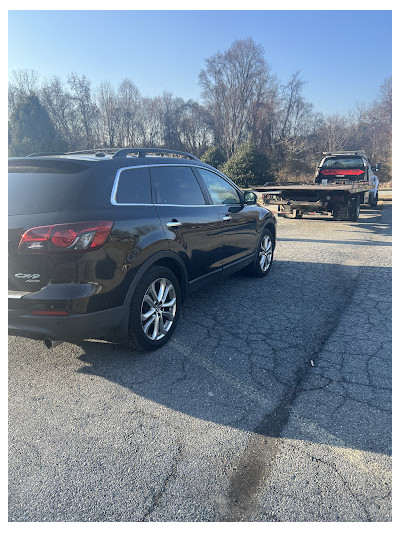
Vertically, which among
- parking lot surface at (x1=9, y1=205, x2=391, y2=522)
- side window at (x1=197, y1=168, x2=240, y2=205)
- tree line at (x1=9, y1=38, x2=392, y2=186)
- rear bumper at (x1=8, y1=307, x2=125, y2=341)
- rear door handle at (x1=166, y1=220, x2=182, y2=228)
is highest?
tree line at (x1=9, y1=38, x2=392, y2=186)

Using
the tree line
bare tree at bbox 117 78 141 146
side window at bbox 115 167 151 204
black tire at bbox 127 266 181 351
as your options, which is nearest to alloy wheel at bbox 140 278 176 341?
black tire at bbox 127 266 181 351

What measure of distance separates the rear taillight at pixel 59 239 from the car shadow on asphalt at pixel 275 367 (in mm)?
1113

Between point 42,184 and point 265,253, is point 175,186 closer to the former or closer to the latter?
point 42,184

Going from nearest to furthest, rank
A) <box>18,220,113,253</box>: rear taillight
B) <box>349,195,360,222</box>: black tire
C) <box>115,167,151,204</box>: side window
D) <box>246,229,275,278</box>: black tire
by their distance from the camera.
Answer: <box>18,220,113,253</box>: rear taillight → <box>115,167,151,204</box>: side window → <box>246,229,275,278</box>: black tire → <box>349,195,360,222</box>: black tire

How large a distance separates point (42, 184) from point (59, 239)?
567 mm

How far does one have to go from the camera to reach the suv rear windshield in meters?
2.76

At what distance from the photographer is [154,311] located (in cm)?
334

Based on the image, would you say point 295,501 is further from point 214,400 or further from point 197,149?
point 197,149

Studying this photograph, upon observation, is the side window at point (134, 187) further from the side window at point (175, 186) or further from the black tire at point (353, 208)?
the black tire at point (353, 208)

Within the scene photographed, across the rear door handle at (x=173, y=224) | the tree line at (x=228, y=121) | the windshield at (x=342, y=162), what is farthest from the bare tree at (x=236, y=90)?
the rear door handle at (x=173, y=224)

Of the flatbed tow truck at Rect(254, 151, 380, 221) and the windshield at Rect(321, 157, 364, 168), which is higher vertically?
the windshield at Rect(321, 157, 364, 168)

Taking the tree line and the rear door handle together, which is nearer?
the rear door handle

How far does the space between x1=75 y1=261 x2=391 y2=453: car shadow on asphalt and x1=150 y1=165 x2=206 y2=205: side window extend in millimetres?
1347

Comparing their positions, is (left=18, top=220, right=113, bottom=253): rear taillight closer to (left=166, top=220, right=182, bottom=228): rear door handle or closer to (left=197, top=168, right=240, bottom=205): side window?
(left=166, top=220, right=182, bottom=228): rear door handle
